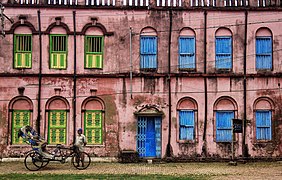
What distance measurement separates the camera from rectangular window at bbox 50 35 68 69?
2461 centimetres

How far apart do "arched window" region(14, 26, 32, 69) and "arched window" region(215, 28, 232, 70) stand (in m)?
10.1

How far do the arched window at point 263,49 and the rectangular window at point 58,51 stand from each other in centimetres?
1045

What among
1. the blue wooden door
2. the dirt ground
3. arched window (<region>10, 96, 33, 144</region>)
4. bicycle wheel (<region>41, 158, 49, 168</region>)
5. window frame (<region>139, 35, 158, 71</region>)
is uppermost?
window frame (<region>139, 35, 158, 71</region>)

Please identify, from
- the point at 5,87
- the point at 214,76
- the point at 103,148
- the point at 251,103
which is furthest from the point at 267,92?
the point at 5,87

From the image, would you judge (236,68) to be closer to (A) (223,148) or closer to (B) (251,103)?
(B) (251,103)

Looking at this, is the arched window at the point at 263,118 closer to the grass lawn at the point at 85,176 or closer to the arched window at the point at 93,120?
the grass lawn at the point at 85,176

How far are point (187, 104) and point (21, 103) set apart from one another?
8856mm

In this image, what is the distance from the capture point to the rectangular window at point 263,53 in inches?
990

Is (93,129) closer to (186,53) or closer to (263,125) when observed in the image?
(186,53)

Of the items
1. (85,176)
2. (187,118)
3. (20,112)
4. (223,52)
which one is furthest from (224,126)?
(20,112)

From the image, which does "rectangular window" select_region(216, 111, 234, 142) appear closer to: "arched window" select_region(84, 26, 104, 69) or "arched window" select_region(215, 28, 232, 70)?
"arched window" select_region(215, 28, 232, 70)

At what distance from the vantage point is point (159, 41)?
82.0 feet

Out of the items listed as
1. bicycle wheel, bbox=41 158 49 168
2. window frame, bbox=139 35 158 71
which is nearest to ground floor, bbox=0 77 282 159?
window frame, bbox=139 35 158 71

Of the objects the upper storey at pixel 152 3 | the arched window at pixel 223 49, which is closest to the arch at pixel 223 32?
the arched window at pixel 223 49
